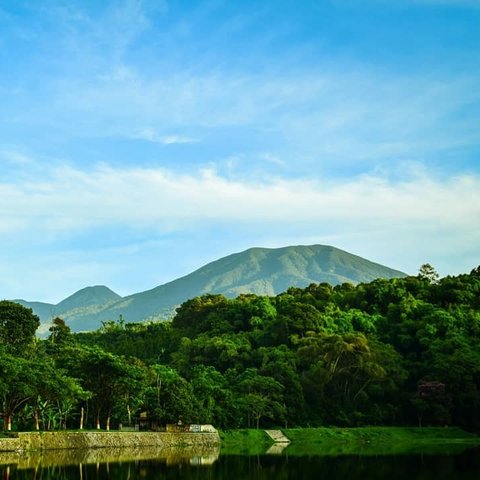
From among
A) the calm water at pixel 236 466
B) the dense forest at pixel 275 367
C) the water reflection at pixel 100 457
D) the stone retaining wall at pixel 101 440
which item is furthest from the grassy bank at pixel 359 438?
the calm water at pixel 236 466

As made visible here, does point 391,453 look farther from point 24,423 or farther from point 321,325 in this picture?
point 321,325

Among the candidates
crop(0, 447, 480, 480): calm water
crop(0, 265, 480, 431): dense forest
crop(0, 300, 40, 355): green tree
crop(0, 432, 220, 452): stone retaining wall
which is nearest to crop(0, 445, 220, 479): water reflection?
crop(0, 447, 480, 480): calm water

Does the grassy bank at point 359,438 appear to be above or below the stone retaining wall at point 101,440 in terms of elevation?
below

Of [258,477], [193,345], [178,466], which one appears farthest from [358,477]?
[193,345]

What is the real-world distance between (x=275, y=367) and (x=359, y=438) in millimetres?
8351

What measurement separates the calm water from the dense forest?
6196 mm

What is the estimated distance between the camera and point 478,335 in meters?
65.0

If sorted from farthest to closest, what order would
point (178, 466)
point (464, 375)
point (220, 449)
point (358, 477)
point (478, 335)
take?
1. point (478, 335)
2. point (464, 375)
3. point (220, 449)
4. point (178, 466)
5. point (358, 477)

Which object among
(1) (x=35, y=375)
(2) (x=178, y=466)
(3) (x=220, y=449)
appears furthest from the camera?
(3) (x=220, y=449)

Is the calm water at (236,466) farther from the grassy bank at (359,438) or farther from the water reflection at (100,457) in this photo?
the grassy bank at (359,438)

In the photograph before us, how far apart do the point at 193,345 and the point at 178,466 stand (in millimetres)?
34085

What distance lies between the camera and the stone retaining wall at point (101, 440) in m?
37.6

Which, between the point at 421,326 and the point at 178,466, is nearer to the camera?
the point at 178,466

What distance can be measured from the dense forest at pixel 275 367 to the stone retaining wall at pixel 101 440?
1.29 meters
